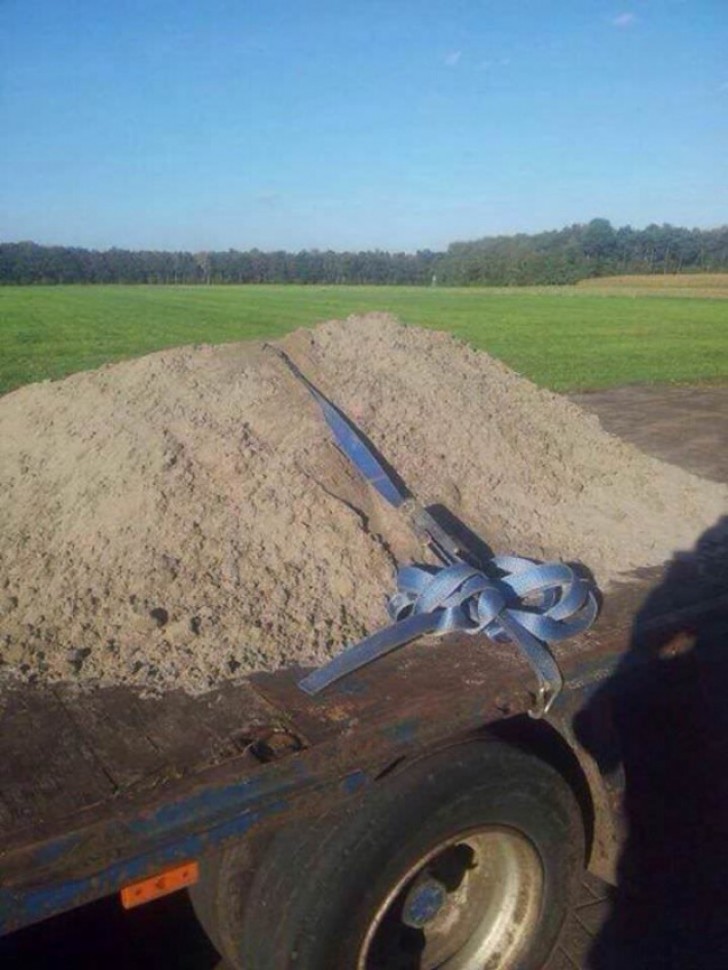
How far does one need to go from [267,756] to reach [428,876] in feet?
2.65

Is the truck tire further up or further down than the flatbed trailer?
further down

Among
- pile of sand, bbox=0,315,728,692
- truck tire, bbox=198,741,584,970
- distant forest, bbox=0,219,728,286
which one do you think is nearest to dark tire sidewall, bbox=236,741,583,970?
truck tire, bbox=198,741,584,970

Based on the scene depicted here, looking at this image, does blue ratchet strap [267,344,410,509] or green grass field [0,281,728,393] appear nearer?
blue ratchet strap [267,344,410,509]

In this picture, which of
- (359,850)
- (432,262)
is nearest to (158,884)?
(359,850)

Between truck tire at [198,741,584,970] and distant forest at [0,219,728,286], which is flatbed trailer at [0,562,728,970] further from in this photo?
distant forest at [0,219,728,286]

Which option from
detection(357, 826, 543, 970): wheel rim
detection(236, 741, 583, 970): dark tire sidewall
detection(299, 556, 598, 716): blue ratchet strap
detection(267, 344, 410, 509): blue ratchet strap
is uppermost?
detection(267, 344, 410, 509): blue ratchet strap

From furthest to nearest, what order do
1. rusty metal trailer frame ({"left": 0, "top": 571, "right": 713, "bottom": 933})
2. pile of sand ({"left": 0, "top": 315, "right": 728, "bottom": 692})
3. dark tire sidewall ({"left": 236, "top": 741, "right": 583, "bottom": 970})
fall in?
1. pile of sand ({"left": 0, "top": 315, "right": 728, "bottom": 692})
2. dark tire sidewall ({"left": 236, "top": 741, "right": 583, "bottom": 970})
3. rusty metal trailer frame ({"left": 0, "top": 571, "right": 713, "bottom": 933})

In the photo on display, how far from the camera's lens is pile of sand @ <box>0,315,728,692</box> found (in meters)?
2.54

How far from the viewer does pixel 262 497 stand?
3070 mm

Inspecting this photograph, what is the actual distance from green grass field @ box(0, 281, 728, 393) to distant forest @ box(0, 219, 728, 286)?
37915 millimetres

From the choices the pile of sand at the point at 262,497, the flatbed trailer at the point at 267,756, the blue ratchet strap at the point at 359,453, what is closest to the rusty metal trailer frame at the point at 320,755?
the flatbed trailer at the point at 267,756

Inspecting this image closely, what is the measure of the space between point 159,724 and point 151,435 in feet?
5.23

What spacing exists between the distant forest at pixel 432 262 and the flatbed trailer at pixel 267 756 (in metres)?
93.3

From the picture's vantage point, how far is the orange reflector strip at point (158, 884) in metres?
1.77
